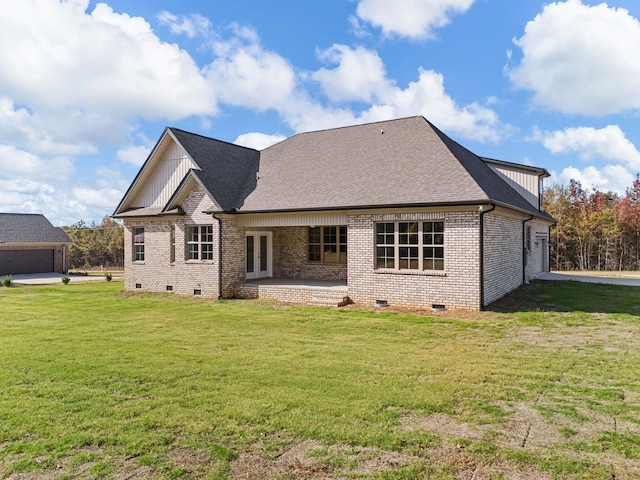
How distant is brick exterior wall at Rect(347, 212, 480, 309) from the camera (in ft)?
38.5

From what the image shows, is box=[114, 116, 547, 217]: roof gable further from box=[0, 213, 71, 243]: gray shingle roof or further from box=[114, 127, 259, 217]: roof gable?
box=[0, 213, 71, 243]: gray shingle roof

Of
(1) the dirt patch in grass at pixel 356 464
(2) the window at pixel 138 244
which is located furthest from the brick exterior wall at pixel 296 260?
(1) the dirt patch in grass at pixel 356 464

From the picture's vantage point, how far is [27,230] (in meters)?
32.0

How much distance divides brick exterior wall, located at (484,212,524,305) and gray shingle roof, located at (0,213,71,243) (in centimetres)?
3218

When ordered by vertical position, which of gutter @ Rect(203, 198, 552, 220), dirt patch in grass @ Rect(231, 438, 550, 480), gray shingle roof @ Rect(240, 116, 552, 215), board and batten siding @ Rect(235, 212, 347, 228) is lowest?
dirt patch in grass @ Rect(231, 438, 550, 480)

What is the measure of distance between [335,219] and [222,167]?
243 inches

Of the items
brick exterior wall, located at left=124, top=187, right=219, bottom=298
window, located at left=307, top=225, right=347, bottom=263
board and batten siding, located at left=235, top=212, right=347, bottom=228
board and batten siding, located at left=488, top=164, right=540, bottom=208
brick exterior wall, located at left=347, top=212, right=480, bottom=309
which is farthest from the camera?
board and batten siding, located at left=488, top=164, right=540, bottom=208

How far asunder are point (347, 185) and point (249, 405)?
1052 centimetres

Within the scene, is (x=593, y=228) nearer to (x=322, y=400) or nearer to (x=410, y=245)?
(x=410, y=245)

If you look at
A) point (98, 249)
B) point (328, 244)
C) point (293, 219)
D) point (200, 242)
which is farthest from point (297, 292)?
point (98, 249)

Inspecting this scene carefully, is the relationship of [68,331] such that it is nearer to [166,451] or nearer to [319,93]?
[166,451]

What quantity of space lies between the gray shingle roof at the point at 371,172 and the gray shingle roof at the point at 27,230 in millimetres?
22416

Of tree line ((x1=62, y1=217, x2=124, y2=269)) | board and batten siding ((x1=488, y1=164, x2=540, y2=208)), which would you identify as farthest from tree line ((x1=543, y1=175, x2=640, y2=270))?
tree line ((x1=62, y1=217, x2=124, y2=269))

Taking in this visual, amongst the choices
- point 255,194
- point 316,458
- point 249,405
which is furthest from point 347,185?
point 316,458
